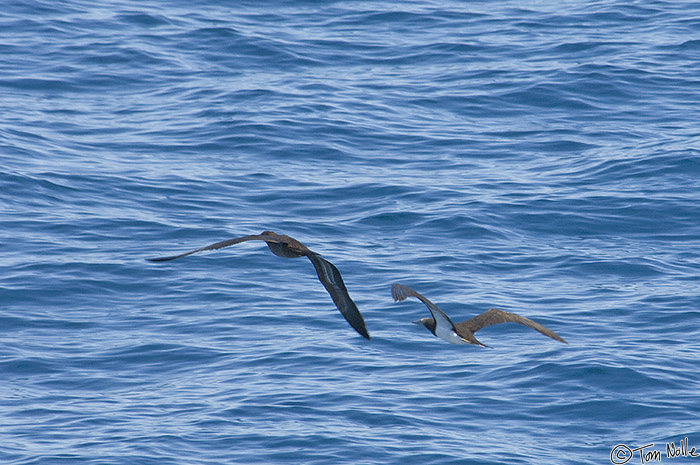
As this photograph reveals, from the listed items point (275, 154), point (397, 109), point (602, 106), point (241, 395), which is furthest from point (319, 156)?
point (241, 395)

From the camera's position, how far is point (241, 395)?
959 centimetres

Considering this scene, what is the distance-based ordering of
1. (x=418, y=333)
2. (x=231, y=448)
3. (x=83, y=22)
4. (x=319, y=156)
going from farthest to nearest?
(x=83, y=22) → (x=319, y=156) → (x=418, y=333) → (x=231, y=448)

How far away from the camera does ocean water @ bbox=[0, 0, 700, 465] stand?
9.31m

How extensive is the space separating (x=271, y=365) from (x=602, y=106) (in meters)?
8.08

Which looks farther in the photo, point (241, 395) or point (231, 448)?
point (241, 395)

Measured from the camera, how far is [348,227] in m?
12.9

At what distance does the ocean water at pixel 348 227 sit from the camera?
931 centimetres

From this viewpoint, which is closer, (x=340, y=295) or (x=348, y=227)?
(x=340, y=295)

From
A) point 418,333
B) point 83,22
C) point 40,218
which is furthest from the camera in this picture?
point 83,22

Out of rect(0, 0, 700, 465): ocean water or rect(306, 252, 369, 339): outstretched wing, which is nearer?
rect(306, 252, 369, 339): outstretched wing

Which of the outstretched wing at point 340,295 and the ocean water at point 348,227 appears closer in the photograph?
the outstretched wing at point 340,295

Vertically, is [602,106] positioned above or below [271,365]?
above

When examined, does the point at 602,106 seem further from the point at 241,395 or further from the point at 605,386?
the point at 241,395

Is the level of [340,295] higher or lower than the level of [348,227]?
higher
